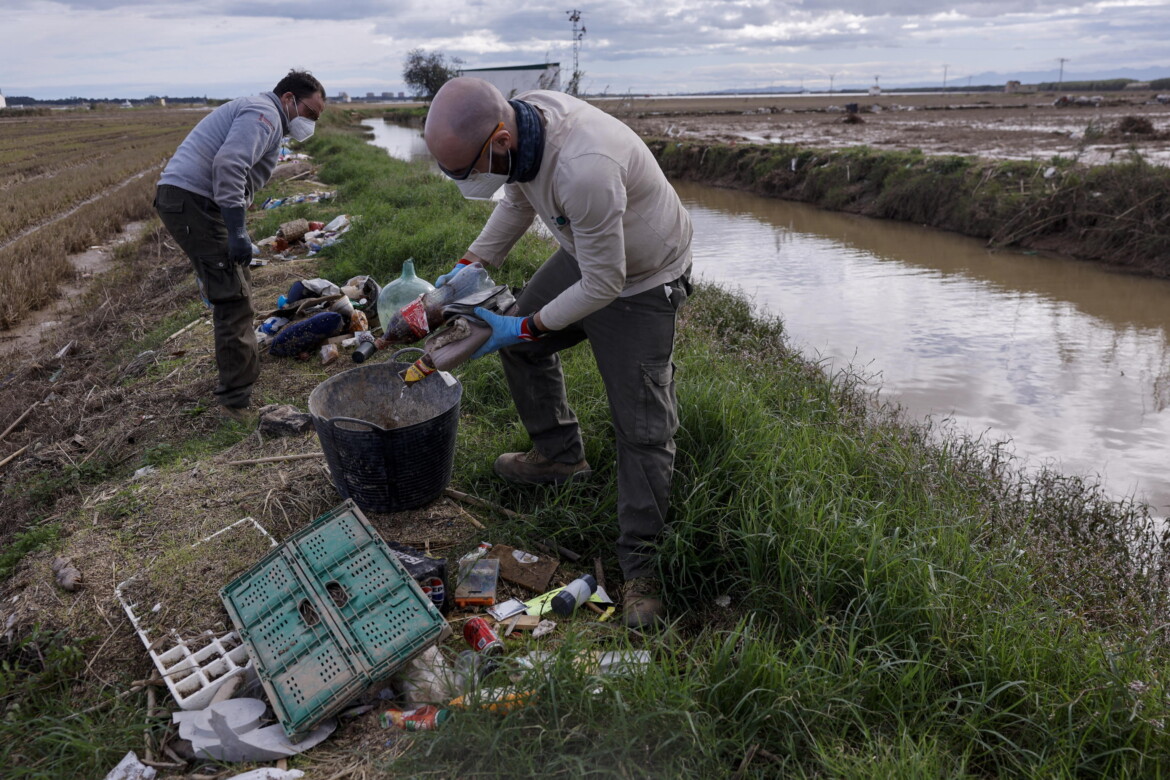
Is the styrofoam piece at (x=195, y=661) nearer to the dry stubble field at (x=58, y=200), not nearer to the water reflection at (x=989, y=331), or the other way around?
the water reflection at (x=989, y=331)

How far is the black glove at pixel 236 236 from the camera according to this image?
3.95 meters

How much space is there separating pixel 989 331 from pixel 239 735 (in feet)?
22.8

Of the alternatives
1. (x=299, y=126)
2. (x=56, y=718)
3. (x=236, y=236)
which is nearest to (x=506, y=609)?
(x=56, y=718)

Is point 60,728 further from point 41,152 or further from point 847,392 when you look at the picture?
point 41,152

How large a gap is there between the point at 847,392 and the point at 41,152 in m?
26.9

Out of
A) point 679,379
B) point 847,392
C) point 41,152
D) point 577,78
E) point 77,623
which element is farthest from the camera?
point 41,152

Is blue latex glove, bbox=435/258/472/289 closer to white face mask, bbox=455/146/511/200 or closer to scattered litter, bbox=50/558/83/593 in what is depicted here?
white face mask, bbox=455/146/511/200

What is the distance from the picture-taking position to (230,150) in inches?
156

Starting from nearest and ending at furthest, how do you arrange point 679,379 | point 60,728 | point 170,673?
point 60,728, point 170,673, point 679,379

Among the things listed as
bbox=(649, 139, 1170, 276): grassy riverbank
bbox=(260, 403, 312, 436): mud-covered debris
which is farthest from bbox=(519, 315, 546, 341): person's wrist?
bbox=(649, 139, 1170, 276): grassy riverbank

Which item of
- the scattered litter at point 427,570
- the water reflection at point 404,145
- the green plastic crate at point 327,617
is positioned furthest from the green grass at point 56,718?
the water reflection at point 404,145

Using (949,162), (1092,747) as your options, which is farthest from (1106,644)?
(949,162)

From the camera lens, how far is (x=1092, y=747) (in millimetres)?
1928

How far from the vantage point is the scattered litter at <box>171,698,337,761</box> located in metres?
2.01
